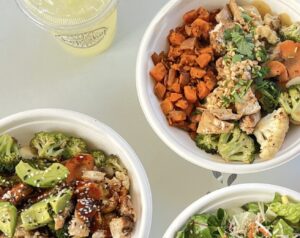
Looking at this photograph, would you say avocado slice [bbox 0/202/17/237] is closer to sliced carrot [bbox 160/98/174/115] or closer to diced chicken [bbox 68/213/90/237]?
diced chicken [bbox 68/213/90/237]

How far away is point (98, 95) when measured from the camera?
6.52 feet

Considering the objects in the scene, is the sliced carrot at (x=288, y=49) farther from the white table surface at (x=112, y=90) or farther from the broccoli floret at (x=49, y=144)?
the broccoli floret at (x=49, y=144)

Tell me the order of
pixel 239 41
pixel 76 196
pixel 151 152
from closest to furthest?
pixel 76 196, pixel 239 41, pixel 151 152

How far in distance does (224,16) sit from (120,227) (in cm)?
69

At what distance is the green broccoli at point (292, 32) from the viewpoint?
184 cm

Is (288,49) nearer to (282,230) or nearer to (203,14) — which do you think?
(203,14)

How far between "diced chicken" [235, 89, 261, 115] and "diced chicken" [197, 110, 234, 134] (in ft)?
0.17

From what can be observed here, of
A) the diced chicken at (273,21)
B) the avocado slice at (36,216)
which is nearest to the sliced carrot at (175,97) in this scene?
the diced chicken at (273,21)

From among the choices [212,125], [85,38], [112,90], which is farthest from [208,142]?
[85,38]

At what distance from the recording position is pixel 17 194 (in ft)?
5.45

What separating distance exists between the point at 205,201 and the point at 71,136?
435mm

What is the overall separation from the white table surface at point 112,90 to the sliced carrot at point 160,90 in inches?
6.9

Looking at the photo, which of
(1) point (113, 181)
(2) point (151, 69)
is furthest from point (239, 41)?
(1) point (113, 181)

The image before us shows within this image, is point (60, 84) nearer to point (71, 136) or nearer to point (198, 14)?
point (71, 136)
